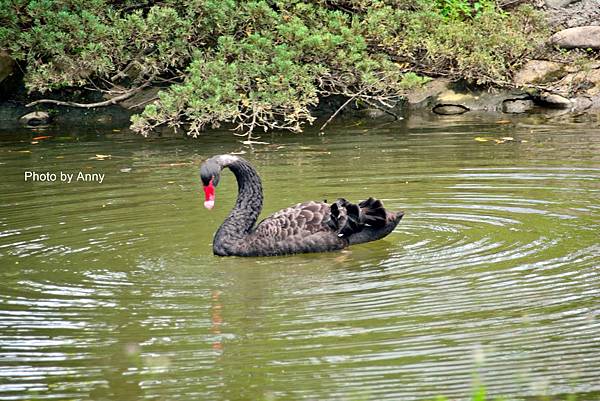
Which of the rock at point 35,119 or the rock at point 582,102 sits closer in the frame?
the rock at point 582,102

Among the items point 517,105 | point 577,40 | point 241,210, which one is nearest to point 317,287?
point 241,210

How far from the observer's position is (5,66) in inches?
553

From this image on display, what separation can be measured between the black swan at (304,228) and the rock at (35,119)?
7.57m

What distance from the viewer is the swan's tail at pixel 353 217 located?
675cm

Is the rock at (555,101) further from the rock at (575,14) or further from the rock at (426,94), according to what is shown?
the rock at (575,14)

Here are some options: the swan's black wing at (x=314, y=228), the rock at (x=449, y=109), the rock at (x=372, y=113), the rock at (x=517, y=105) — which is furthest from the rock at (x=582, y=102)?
the swan's black wing at (x=314, y=228)

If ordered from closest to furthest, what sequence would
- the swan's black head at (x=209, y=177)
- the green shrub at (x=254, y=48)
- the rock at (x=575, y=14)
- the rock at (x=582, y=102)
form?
the swan's black head at (x=209, y=177), the green shrub at (x=254, y=48), the rock at (x=582, y=102), the rock at (x=575, y=14)

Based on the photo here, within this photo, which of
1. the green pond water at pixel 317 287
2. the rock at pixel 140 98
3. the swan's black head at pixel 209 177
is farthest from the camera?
the rock at pixel 140 98

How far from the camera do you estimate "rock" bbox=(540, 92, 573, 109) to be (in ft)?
43.3

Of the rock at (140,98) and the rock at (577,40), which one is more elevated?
the rock at (577,40)

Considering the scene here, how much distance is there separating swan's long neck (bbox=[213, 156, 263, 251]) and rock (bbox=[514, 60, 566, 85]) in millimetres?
6908

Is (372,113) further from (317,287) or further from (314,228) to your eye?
(317,287)

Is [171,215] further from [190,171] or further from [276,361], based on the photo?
[276,361]

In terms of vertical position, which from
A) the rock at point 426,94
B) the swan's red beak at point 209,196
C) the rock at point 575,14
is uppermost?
the rock at point 575,14
